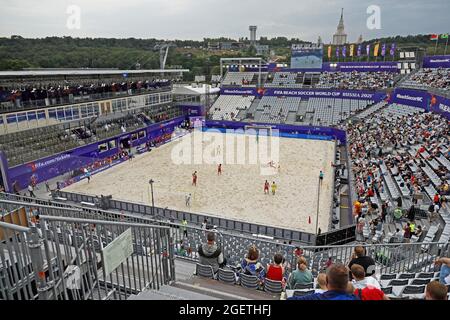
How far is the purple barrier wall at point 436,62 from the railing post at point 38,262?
152 ft

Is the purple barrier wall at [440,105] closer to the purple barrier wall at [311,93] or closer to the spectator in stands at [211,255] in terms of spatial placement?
the purple barrier wall at [311,93]

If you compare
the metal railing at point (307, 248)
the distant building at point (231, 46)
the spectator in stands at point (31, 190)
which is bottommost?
the spectator in stands at point (31, 190)

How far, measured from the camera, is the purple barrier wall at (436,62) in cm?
3823

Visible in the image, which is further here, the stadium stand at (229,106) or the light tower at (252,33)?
the light tower at (252,33)

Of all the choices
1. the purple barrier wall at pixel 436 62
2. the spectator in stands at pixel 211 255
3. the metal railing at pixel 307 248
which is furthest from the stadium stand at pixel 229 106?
the spectator in stands at pixel 211 255

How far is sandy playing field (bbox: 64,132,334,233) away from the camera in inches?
669

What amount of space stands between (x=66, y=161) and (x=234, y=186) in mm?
13609

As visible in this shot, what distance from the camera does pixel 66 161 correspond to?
24.8m

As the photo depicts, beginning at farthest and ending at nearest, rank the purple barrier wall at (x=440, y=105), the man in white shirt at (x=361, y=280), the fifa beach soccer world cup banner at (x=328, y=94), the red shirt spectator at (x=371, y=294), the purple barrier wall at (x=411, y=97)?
the fifa beach soccer world cup banner at (x=328, y=94)
the purple barrier wall at (x=411, y=97)
the purple barrier wall at (x=440, y=105)
the man in white shirt at (x=361, y=280)
the red shirt spectator at (x=371, y=294)

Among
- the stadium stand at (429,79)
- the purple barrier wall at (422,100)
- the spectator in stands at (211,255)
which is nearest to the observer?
the spectator in stands at (211,255)

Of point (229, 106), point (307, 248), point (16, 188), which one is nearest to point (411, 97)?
point (229, 106)

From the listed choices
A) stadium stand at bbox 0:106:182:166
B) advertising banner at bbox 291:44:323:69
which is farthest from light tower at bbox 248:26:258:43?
stadium stand at bbox 0:106:182:166
